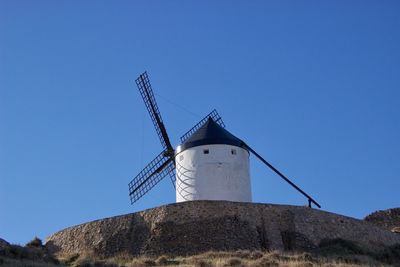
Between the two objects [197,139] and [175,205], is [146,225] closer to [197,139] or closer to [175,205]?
[175,205]

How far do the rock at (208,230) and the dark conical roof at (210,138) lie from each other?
4121 mm

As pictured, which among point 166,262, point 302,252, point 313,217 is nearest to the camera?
point 166,262

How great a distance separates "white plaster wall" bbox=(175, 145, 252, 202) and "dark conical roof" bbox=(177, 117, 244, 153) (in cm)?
18

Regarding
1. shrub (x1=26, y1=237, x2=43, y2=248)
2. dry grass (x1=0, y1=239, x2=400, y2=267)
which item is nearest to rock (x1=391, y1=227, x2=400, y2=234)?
dry grass (x1=0, y1=239, x2=400, y2=267)

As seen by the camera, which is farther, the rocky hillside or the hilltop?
the rocky hillside

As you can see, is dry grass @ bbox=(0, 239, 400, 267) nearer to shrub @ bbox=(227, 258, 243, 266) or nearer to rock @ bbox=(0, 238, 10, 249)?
shrub @ bbox=(227, 258, 243, 266)

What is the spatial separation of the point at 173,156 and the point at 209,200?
594 cm

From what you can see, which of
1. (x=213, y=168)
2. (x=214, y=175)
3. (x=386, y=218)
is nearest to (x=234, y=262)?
(x=214, y=175)

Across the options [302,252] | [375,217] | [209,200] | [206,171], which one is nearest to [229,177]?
[206,171]

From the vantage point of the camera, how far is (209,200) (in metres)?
26.7

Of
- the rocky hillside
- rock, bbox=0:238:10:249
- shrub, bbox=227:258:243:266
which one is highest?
the rocky hillside

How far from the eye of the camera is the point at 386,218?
110ft

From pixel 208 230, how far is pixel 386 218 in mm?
11094

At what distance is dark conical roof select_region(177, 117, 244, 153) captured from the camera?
30.0 m
